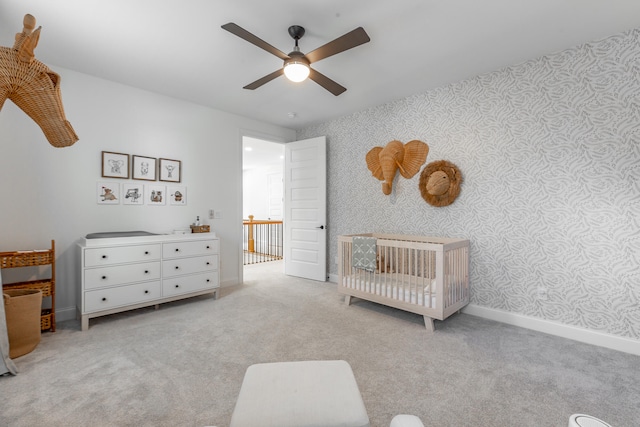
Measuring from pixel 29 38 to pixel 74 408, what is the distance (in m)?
1.84

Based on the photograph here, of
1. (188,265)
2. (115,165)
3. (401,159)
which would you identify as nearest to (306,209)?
(401,159)

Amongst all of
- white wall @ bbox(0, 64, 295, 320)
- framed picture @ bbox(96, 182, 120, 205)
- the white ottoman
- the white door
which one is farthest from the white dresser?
the white ottoman

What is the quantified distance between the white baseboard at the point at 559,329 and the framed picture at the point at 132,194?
3.79m

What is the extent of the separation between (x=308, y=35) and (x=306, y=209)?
8.64ft

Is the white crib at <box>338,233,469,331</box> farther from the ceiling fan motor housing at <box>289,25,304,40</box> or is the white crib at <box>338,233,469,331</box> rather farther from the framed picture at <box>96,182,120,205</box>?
the framed picture at <box>96,182,120,205</box>

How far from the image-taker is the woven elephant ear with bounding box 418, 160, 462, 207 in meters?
3.09

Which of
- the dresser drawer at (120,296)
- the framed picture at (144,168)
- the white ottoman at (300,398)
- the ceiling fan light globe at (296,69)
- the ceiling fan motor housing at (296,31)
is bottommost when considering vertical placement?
the dresser drawer at (120,296)

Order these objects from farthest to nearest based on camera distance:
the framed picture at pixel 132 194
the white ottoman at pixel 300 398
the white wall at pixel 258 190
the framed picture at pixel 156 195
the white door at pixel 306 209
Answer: the white wall at pixel 258 190 < the white door at pixel 306 209 < the framed picture at pixel 156 195 < the framed picture at pixel 132 194 < the white ottoman at pixel 300 398

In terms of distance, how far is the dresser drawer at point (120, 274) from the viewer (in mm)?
2619

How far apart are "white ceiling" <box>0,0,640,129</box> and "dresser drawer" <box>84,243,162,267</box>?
1.73 metres

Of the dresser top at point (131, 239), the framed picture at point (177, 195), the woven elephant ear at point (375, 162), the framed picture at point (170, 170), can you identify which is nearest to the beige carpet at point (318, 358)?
the dresser top at point (131, 239)

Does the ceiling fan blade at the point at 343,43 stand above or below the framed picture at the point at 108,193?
above

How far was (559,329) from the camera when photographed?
8.29 feet

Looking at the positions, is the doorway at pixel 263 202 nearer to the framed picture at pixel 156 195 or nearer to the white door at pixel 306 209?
the white door at pixel 306 209
